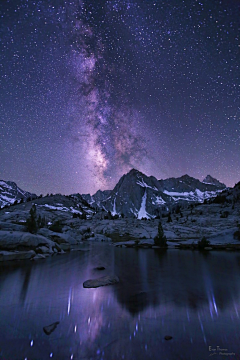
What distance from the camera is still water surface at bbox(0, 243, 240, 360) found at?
33.3 feet

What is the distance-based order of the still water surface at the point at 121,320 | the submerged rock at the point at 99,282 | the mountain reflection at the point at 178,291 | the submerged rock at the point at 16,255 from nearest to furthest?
1. the still water surface at the point at 121,320
2. the mountain reflection at the point at 178,291
3. the submerged rock at the point at 99,282
4. the submerged rock at the point at 16,255

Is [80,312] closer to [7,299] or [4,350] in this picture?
[4,350]

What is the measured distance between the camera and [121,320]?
14039 mm

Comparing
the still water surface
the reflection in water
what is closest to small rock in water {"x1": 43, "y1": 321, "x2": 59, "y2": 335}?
the still water surface

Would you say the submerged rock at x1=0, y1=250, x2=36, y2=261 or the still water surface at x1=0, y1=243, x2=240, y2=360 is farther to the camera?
the submerged rock at x1=0, y1=250, x2=36, y2=261

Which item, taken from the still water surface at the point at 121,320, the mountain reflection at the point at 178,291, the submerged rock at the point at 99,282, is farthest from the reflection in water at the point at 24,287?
the mountain reflection at the point at 178,291

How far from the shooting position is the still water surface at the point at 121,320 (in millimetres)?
10164

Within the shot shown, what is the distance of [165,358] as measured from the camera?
941cm

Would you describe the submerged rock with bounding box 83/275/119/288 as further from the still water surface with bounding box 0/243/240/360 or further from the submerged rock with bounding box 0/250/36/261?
the submerged rock with bounding box 0/250/36/261

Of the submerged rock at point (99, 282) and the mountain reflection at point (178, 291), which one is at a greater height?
the submerged rock at point (99, 282)

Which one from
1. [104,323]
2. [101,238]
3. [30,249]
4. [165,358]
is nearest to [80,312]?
[104,323]

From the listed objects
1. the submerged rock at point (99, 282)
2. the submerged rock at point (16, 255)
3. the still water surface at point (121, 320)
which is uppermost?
the submerged rock at point (16, 255)

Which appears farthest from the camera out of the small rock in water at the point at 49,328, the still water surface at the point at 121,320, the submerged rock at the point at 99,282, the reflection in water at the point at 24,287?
the submerged rock at the point at 99,282

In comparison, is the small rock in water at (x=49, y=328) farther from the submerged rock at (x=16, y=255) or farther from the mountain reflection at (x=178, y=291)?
the submerged rock at (x=16, y=255)
